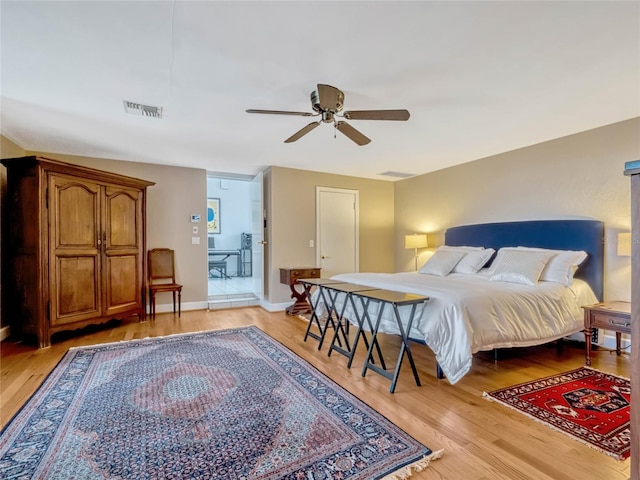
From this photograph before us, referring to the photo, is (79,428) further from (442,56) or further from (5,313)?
(442,56)

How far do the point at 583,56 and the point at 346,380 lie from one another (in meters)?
2.82

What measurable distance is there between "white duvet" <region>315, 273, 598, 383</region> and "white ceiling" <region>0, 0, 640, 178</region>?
64.8 inches

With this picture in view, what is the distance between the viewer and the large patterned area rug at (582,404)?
1863 millimetres

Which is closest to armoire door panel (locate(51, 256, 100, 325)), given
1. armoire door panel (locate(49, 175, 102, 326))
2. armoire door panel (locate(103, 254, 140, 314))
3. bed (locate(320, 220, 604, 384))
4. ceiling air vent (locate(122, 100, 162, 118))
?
armoire door panel (locate(49, 175, 102, 326))

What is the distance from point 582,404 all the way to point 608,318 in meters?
1.04

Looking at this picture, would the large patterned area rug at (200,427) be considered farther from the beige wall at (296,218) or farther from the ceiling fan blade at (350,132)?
the beige wall at (296,218)

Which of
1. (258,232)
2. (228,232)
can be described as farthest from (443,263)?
(228,232)

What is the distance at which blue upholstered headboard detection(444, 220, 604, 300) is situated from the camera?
11.3 ft

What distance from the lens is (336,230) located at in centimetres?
580

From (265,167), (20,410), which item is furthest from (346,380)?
→ (265,167)

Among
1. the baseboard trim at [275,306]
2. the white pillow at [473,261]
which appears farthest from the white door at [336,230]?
the white pillow at [473,261]

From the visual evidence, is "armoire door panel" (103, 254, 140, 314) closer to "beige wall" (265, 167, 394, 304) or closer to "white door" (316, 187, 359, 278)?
"beige wall" (265, 167, 394, 304)

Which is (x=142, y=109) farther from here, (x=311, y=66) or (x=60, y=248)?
(x=60, y=248)

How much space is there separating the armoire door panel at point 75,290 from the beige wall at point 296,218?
91.2 inches
